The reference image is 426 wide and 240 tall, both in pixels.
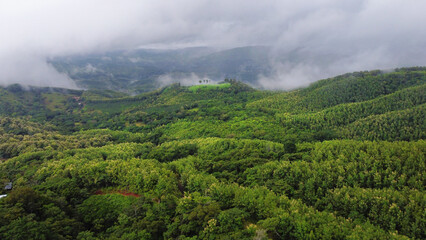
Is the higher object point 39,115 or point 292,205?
point 39,115

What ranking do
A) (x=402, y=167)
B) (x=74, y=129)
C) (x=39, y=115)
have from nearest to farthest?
(x=402, y=167) → (x=74, y=129) → (x=39, y=115)

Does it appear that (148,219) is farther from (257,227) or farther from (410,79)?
(410,79)

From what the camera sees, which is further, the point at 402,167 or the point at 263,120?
the point at 263,120

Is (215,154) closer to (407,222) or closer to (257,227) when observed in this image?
(257,227)

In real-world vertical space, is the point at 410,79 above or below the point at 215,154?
above

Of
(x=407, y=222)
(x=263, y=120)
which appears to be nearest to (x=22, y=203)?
(x=407, y=222)

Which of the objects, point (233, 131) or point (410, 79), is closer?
point (233, 131)

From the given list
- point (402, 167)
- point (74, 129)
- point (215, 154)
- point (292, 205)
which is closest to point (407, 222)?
point (292, 205)

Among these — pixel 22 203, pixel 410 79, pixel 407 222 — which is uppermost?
pixel 410 79

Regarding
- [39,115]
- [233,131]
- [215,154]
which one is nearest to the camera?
[215,154]
